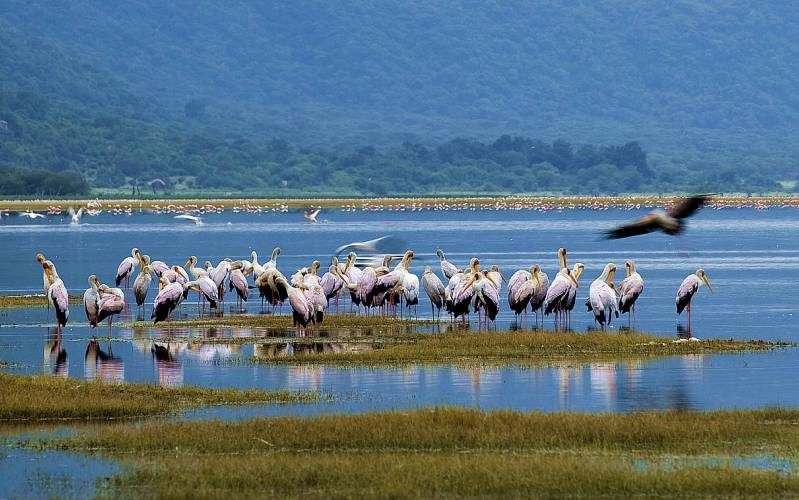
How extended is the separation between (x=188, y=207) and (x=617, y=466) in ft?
425

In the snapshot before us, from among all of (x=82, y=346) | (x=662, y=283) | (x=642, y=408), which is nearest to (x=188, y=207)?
(x=662, y=283)

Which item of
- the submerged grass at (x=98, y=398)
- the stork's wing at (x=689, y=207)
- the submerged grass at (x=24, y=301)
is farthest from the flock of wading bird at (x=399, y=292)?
the stork's wing at (x=689, y=207)

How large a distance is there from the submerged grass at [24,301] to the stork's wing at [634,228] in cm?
2133

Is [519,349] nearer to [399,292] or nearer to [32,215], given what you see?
[399,292]

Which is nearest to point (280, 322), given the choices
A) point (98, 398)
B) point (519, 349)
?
point (519, 349)

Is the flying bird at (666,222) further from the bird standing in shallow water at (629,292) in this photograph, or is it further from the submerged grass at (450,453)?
the bird standing in shallow water at (629,292)

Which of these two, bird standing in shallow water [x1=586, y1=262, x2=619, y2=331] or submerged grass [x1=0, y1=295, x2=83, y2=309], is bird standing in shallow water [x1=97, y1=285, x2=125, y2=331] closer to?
submerged grass [x1=0, y1=295, x2=83, y2=309]

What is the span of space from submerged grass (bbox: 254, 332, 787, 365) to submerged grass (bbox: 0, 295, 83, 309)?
38.8 feet

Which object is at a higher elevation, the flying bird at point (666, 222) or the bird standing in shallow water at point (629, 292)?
the flying bird at point (666, 222)

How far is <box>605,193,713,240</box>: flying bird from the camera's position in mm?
19469

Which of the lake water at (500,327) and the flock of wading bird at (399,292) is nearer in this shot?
the lake water at (500,327)

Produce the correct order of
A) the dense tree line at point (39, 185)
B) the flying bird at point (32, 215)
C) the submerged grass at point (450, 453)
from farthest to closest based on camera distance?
1. the dense tree line at point (39, 185)
2. the flying bird at point (32, 215)
3. the submerged grass at point (450, 453)

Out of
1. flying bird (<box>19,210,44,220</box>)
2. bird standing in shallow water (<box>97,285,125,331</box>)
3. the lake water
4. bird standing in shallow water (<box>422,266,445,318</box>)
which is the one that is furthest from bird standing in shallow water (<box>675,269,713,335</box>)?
flying bird (<box>19,210,44,220</box>)

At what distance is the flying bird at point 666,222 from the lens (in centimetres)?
1947
